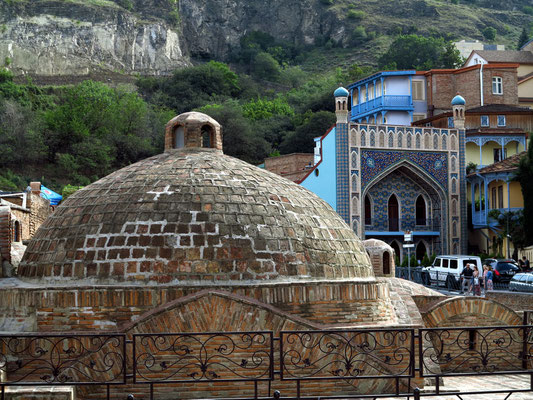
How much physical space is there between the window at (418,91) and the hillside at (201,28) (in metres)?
40.9

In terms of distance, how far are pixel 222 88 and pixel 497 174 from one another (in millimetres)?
42244

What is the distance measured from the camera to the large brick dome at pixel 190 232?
36.8 ft

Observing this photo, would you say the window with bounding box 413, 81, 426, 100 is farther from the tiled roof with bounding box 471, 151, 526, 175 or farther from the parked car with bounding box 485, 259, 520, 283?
the parked car with bounding box 485, 259, 520, 283

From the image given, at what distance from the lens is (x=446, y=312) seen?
1434cm

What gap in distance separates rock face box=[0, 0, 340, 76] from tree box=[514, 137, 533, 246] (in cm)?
5822

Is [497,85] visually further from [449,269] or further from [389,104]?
[449,269]

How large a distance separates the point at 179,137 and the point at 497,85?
122ft

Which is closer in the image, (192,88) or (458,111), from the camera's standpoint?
(458,111)

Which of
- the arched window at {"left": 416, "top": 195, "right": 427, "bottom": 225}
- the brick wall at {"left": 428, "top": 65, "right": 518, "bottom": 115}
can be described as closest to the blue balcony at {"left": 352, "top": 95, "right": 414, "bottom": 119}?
the brick wall at {"left": 428, "top": 65, "right": 518, "bottom": 115}

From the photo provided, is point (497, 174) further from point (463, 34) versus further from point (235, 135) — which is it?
point (463, 34)

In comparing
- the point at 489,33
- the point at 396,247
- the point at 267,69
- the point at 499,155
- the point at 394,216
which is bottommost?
the point at 396,247

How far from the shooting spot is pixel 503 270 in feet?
98.5

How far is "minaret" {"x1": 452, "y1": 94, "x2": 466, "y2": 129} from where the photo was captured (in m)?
38.5

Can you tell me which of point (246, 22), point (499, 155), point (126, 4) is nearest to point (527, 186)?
point (499, 155)
